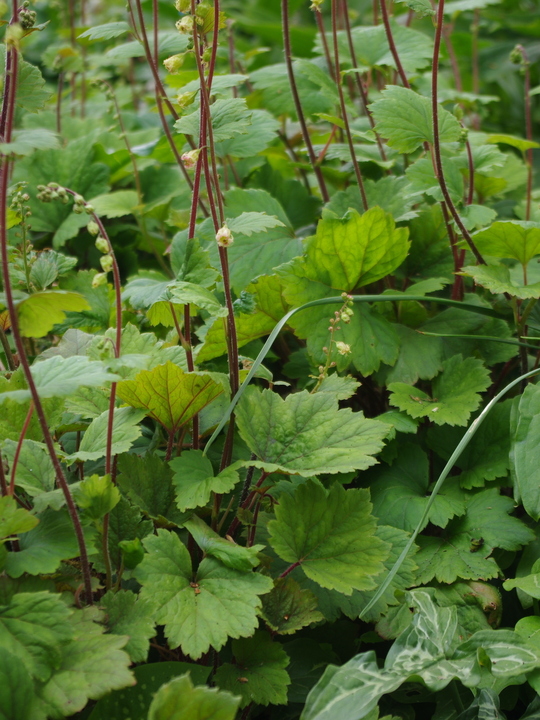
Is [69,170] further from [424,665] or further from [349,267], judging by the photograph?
[424,665]

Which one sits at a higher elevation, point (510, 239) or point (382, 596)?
point (510, 239)

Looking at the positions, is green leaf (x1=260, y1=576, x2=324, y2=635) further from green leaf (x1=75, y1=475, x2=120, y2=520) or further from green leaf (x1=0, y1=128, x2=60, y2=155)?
green leaf (x1=0, y1=128, x2=60, y2=155)

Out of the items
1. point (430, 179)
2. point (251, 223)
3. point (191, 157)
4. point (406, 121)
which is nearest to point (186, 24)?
point (191, 157)

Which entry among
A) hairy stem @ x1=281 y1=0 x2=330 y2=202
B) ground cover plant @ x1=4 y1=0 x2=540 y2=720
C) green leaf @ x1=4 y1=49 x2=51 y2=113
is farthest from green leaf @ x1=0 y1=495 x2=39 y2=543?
hairy stem @ x1=281 y1=0 x2=330 y2=202

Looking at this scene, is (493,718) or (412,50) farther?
(412,50)

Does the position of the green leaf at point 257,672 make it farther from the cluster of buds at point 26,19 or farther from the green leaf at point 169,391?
the cluster of buds at point 26,19

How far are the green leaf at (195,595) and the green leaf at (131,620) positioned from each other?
0.02 meters

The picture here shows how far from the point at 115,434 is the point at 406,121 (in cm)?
86

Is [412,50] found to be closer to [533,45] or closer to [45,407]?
[45,407]

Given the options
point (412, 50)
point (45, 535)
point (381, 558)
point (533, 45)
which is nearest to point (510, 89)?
point (533, 45)

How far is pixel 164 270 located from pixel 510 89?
2.45m

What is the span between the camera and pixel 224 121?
46.1 inches

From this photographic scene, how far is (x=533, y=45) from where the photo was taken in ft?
12.0

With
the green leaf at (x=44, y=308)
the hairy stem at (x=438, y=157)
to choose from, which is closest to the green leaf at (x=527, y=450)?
the hairy stem at (x=438, y=157)
